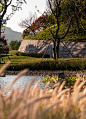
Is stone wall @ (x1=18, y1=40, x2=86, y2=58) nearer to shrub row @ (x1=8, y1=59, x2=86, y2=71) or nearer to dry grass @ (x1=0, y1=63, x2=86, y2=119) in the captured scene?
shrub row @ (x1=8, y1=59, x2=86, y2=71)

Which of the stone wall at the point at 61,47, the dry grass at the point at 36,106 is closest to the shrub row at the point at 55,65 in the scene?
the dry grass at the point at 36,106

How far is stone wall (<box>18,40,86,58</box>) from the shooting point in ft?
89.4

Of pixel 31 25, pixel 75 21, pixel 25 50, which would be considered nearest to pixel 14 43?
pixel 31 25

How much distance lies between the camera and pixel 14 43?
42844mm

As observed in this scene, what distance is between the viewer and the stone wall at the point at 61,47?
27.2 m

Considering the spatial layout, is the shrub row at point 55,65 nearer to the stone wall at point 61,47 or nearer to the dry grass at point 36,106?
the dry grass at point 36,106

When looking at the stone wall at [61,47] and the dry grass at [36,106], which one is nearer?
the dry grass at [36,106]

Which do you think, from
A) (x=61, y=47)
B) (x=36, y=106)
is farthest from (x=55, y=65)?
(x=61, y=47)

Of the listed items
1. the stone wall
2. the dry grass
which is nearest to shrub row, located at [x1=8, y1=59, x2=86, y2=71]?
the dry grass

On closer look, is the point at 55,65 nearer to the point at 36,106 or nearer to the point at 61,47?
the point at 36,106

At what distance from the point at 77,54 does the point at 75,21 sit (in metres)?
5.71

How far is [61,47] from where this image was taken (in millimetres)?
28031

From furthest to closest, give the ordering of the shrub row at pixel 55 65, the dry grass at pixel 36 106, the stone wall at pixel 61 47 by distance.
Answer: the stone wall at pixel 61 47, the shrub row at pixel 55 65, the dry grass at pixel 36 106

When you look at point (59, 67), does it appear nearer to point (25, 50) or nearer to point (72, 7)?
point (72, 7)
